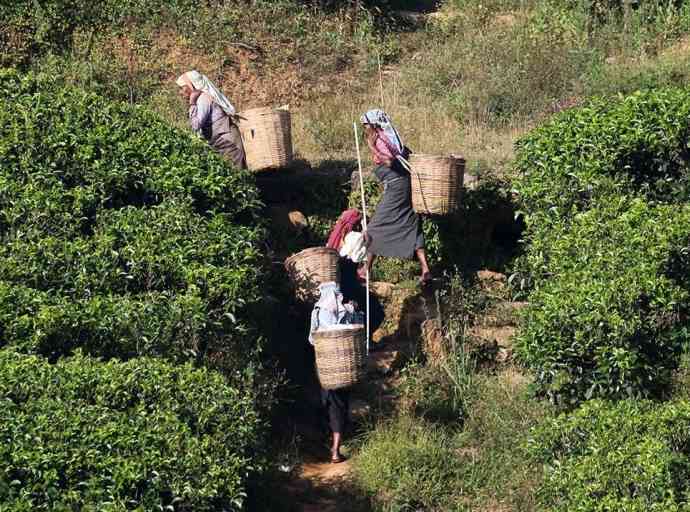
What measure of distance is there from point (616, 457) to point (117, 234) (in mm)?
3923

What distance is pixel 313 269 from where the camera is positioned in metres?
10.5

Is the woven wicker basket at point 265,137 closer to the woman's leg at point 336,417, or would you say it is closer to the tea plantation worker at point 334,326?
Result: the tea plantation worker at point 334,326

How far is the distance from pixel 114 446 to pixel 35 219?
2.97 metres

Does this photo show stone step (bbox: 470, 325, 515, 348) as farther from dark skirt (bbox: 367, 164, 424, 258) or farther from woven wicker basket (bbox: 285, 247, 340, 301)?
woven wicker basket (bbox: 285, 247, 340, 301)

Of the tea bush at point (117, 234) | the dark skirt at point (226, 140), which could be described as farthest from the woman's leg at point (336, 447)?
the dark skirt at point (226, 140)

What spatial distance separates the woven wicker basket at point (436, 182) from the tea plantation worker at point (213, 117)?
1.53 meters

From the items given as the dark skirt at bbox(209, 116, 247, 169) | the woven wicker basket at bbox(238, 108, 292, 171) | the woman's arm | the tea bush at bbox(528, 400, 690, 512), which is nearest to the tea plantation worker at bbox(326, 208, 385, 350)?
the woven wicker basket at bbox(238, 108, 292, 171)

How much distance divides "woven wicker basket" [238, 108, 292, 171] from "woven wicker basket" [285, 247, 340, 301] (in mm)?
1684

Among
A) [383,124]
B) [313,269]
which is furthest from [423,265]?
[313,269]

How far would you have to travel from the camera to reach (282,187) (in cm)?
1289

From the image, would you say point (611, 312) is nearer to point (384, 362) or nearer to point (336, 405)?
point (336, 405)

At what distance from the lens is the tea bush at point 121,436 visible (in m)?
7.65

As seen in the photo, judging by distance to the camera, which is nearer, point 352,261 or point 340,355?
point 340,355

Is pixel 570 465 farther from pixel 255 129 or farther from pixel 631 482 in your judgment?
pixel 255 129
